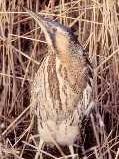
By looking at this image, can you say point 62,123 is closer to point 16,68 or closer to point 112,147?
point 112,147

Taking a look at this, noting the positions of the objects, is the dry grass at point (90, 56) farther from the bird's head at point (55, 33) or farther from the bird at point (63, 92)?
the bird's head at point (55, 33)

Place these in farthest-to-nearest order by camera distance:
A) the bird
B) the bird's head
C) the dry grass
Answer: the dry grass < the bird < the bird's head

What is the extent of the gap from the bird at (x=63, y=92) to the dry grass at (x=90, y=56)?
0.89 feet

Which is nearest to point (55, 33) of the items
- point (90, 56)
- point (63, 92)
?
point (63, 92)

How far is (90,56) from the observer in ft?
8.20

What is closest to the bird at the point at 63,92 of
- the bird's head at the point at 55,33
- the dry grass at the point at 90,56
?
the bird's head at the point at 55,33

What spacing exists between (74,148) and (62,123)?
44 cm

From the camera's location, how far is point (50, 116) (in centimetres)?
210

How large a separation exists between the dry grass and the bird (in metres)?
0.27

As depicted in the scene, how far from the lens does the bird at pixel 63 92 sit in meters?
2.02

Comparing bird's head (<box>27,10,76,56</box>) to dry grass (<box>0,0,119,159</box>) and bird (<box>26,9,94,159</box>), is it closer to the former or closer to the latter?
bird (<box>26,9,94,159</box>)

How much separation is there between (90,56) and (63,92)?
Answer: 477 mm

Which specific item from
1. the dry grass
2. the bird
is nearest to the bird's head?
the bird

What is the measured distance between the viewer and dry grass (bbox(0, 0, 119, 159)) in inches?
96.0
